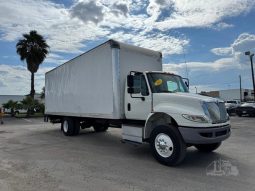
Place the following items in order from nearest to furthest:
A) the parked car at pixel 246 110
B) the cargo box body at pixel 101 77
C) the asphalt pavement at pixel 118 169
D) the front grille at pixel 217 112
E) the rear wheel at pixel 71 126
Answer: the asphalt pavement at pixel 118 169 → the front grille at pixel 217 112 → the cargo box body at pixel 101 77 → the rear wheel at pixel 71 126 → the parked car at pixel 246 110

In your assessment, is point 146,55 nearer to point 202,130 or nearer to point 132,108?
point 132,108

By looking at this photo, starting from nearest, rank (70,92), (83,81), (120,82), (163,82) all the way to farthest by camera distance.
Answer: (163,82) < (120,82) < (83,81) < (70,92)

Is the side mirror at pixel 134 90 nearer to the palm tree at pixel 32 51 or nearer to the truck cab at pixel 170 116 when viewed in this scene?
the truck cab at pixel 170 116

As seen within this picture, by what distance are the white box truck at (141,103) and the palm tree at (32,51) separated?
26.1 m

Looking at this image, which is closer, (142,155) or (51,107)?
(142,155)

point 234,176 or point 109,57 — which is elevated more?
point 109,57

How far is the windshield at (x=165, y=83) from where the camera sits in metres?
7.88

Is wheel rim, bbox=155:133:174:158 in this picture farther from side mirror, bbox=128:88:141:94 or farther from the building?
the building

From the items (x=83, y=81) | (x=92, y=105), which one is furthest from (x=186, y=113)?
(x=83, y=81)

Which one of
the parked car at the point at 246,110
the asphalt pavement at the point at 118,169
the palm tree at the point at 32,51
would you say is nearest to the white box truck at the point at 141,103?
the asphalt pavement at the point at 118,169

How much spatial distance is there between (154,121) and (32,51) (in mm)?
32667

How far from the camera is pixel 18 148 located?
982 cm

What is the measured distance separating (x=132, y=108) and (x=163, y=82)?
4.05 ft

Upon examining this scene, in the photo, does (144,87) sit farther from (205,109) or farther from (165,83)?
(205,109)
